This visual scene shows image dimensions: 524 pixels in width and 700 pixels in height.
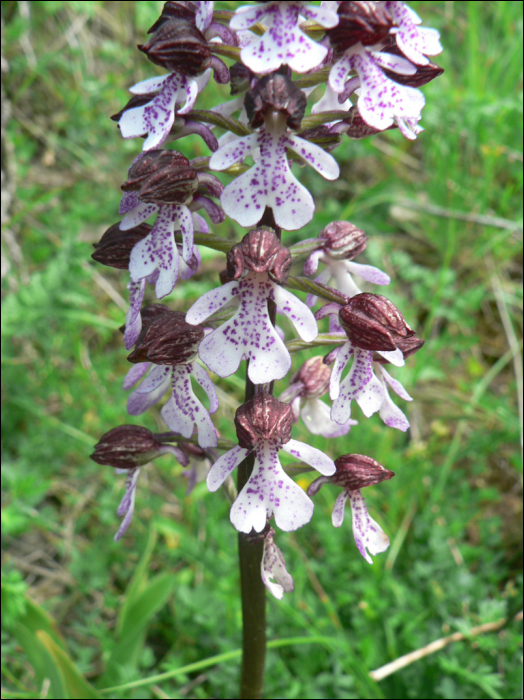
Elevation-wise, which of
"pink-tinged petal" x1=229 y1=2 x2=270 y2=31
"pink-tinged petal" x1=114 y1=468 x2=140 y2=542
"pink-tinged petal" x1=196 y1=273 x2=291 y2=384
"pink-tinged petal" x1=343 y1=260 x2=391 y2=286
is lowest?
"pink-tinged petal" x1=114 y1=468 x2=140 y2=542

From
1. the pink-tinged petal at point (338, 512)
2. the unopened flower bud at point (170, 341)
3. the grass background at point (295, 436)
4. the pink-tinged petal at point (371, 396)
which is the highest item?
the unopened flower bud at point (170, 341)

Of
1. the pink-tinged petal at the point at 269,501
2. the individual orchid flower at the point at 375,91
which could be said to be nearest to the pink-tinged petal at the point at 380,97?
the individual orchid flower at the point at 375,91

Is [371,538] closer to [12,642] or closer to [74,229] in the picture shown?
[12,642]

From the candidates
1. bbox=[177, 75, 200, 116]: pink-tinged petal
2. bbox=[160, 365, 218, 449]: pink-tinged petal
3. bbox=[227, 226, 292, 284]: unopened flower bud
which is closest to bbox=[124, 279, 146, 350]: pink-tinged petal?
bbox=[160, 365, 218, 449]: pink-tinged petal

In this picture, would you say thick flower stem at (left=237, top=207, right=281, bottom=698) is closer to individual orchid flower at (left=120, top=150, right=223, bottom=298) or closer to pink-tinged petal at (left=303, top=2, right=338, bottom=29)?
individual orchid flower at (left=120, top=150, right=223, bottom=298)

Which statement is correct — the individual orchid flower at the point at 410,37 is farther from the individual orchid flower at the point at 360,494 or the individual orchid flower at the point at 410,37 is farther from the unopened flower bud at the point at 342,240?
the individual orchid flower at the point at 360,494
